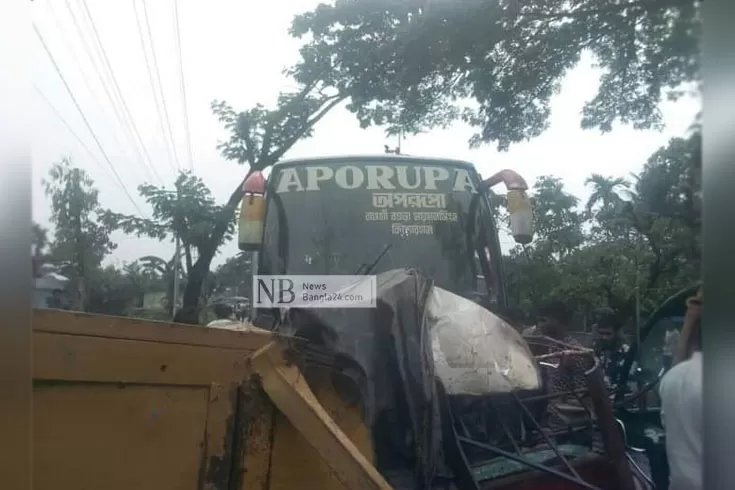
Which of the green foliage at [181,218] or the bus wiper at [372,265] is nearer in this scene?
the green foliage at [181,218]

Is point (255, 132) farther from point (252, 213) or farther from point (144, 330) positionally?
point (144, 330)

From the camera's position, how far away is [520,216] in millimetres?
2619

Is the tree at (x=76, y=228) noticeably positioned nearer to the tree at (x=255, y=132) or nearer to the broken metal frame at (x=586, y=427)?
the tree at (x=255, y=132)

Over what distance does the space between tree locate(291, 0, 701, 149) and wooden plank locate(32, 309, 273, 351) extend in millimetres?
745

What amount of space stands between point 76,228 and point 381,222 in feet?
2.97

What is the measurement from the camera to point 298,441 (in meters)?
2.62

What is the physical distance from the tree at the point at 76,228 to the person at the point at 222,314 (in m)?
0.34

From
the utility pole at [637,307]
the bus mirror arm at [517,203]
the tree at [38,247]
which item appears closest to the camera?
the tree at [38,247]

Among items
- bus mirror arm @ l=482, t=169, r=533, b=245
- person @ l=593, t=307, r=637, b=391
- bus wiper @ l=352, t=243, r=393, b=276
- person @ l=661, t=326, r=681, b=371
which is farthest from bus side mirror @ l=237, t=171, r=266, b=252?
person @ l=661, t=326, r=681, b=371

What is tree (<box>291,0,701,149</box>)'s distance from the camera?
2.30 metres

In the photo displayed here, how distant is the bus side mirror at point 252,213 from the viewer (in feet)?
8.23

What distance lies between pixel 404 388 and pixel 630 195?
86 centimetres

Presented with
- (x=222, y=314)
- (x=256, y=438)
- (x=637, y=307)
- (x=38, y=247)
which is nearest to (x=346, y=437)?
(x=256, y=438)

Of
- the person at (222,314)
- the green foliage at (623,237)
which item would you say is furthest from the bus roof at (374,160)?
the person at (222,314)
